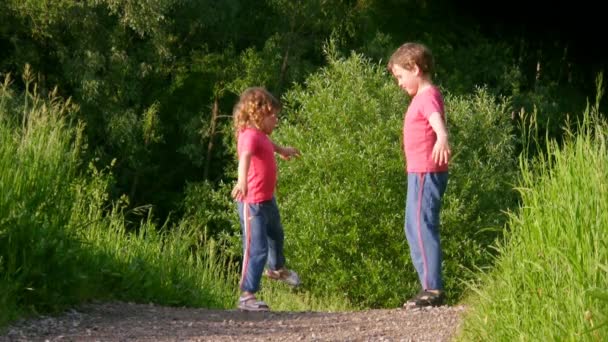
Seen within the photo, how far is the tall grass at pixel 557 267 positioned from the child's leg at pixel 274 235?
254cm

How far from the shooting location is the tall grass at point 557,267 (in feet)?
15.7

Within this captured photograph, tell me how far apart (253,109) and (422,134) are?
1.28 m

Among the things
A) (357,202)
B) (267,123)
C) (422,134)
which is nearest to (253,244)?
(267,123)

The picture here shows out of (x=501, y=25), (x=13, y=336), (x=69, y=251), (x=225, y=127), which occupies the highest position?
(x=501, y=25)

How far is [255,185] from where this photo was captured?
26.9 feet

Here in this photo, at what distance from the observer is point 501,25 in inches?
1170

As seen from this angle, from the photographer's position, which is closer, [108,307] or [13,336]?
[13,336]

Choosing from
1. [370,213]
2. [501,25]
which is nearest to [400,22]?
[501,25]

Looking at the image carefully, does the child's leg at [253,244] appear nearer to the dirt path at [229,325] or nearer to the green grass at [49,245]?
the dirt path at [229,325]

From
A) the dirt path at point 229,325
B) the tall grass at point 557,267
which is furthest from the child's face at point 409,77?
the tall grass at point 557,267

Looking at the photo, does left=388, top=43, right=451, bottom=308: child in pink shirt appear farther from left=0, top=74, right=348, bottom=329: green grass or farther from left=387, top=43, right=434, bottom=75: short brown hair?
left=0, top=74, right=348, bottom=329: green grass

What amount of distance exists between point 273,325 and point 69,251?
4.55 ft

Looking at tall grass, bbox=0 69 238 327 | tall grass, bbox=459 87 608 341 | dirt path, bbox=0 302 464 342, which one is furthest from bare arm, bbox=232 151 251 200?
tall grass, bbox=459 87 608 341

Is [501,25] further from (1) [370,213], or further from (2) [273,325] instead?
(2) [273,325]
